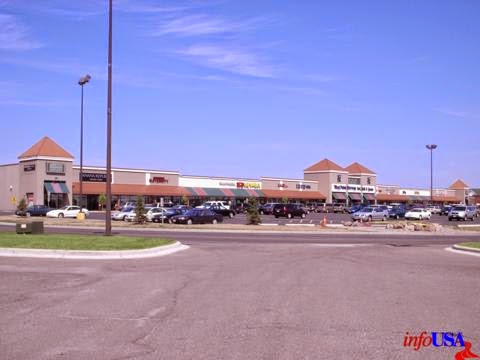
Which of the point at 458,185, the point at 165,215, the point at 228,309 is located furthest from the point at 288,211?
the point at 458,185

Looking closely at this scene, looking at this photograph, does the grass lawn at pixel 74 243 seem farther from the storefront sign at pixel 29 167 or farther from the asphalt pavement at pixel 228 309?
the storefront sign at pixel 29 167

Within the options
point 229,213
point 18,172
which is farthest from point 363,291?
point 18,172

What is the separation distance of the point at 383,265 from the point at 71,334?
12285 mm

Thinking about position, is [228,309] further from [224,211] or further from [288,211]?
[288,211]

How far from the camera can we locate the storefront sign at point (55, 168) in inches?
2835

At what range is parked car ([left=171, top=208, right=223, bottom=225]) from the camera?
46.8m

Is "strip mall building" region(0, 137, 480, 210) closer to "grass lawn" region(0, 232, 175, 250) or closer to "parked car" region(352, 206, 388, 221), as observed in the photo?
"parked car" region(352, 206, 388, 221)

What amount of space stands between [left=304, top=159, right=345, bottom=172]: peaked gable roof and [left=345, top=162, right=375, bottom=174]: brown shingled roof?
655 cm

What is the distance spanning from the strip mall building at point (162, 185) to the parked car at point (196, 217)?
97.7 feet

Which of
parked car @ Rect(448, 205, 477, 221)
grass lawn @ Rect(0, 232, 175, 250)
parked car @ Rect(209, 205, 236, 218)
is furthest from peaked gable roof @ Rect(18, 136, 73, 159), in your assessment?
grass lawn @ Rect(0, 232, 175, 250)

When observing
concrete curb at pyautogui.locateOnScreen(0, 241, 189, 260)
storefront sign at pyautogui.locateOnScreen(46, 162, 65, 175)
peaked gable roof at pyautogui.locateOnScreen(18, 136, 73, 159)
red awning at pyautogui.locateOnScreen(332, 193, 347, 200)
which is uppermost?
peaked gable roof at pyautogui.locateOnScreen(18, 136, 73, 159)

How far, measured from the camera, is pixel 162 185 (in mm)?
87500

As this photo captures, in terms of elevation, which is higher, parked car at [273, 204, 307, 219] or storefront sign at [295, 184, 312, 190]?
storefront sign at [295, 184, 312, 190]

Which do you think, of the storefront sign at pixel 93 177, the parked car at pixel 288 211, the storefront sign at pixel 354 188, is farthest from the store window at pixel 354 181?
the storefront sign at pixel 93 177
